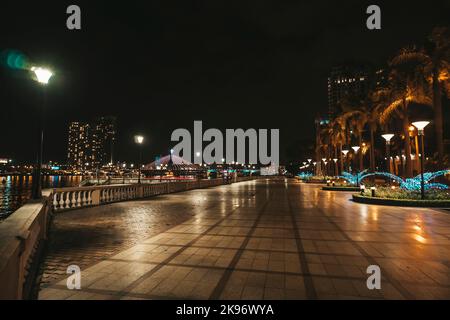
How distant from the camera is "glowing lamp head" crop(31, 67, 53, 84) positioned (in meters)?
9.17

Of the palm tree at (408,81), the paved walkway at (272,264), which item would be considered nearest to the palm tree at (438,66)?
A: the palm tree at (408,81)

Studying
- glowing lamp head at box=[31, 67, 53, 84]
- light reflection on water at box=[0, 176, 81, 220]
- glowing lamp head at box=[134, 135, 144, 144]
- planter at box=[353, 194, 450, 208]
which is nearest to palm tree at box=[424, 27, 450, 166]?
planter at box=[353, 194, 450, 208]

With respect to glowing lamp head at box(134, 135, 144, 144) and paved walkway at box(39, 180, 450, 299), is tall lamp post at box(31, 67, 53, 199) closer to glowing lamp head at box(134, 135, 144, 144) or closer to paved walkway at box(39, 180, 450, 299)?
paved walkway at box(39, 180, 450, 299)

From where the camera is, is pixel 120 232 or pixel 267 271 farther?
pixel 120 232

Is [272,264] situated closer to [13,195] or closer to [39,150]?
[39,150]

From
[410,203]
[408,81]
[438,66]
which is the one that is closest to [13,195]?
[410,203]

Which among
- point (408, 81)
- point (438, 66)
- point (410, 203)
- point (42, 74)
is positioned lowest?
point (410, 203)

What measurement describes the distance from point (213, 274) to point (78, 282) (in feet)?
7.62

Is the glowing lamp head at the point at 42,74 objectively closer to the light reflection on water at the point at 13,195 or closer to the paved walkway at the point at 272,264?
the paved walkway at the point at 272,264

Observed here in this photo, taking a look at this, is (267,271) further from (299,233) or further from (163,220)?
(163,220)

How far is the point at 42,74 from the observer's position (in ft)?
30.2
